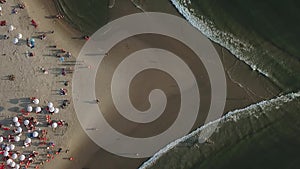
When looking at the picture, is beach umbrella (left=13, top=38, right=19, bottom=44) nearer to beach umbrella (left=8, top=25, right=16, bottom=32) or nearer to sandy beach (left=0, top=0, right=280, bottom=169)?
sandy beach (left=0, top=0, right=280, bottom=169)

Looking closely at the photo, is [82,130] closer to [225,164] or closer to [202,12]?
[225,164]

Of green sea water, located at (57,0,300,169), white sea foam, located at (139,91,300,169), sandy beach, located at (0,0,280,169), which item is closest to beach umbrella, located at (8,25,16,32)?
sandy beach, located at (0,0,280,169)

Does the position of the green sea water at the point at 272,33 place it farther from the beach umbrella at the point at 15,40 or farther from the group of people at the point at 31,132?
the group of people at the point at 31,132

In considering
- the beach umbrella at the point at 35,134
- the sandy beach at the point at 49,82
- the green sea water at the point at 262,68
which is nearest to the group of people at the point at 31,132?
the beach umbrella at the point at 35,134

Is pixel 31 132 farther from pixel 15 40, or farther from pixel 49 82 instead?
pixel 15 40

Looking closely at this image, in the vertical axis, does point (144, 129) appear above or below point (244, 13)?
below

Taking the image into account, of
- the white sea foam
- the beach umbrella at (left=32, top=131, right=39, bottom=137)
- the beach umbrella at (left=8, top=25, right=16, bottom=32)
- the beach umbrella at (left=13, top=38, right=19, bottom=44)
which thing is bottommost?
the white sea foam

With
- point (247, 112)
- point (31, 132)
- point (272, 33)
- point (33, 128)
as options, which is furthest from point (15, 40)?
point (272, 33)

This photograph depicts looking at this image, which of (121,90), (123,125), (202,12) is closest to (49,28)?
(121,90)
